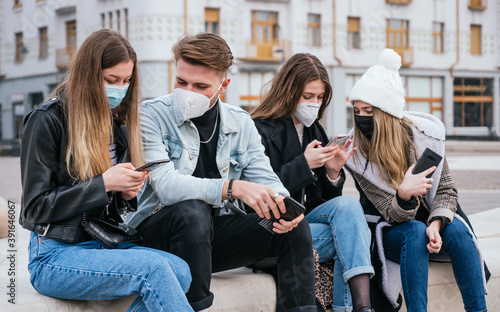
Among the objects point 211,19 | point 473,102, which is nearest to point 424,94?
point 473,102

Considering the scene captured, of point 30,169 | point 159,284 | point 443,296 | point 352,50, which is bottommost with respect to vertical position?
point 443,296

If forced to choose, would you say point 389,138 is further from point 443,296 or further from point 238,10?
point 238,10

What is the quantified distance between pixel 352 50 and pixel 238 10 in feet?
18.7

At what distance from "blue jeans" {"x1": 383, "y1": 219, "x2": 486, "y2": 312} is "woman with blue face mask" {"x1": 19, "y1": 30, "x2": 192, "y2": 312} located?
1.40 m

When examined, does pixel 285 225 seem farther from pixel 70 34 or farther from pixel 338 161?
pixel 70 34

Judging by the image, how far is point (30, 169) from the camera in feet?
9.27

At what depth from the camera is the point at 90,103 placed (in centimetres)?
298

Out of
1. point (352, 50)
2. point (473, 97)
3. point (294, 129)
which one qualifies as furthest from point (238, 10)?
point (294, 129)

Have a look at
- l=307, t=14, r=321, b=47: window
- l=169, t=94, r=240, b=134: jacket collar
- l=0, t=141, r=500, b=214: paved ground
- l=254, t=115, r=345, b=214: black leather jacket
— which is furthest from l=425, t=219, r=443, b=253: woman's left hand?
l=307, t=14, r=321, b=47: window

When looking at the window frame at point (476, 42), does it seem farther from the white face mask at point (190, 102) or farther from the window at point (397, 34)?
the white face mask at point (190, 102)

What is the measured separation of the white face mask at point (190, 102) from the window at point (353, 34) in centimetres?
2904

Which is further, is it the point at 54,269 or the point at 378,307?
the point at 378,307

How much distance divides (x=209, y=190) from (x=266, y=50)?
27624mm

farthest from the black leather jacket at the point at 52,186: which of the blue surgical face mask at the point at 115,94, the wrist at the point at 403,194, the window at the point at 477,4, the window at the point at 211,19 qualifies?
the window at the point at 477,4
